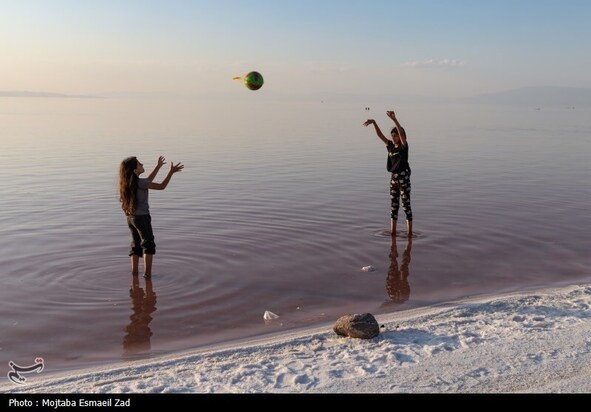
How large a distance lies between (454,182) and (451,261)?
29.5 ft

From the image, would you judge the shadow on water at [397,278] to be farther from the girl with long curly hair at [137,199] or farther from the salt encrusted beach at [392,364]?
the girl with long curly hair at [137,199]

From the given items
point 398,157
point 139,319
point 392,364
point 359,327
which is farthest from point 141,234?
point 398,157

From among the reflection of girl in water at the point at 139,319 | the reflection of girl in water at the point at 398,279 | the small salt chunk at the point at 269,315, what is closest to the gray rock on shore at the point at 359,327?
the small salt chunk at the point at 269,315

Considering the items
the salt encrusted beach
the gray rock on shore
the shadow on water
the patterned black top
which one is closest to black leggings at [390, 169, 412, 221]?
the patterned black top

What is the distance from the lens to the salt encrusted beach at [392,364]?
495cm

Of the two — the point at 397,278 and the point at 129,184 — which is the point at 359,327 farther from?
the point at 129,184

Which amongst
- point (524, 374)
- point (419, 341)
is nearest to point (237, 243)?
point (419, 341)

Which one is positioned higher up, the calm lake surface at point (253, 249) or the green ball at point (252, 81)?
the green ball at point (252, 81)

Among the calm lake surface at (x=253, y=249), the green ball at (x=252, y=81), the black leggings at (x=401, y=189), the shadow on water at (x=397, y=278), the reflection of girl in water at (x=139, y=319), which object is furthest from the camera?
the green ball at (x=252, y=81)

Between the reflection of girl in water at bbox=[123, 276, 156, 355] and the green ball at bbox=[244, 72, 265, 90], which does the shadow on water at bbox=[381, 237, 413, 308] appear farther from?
the green ball at bbox=[244, 72, 265, 90]

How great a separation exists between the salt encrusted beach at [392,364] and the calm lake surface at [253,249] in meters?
0.89

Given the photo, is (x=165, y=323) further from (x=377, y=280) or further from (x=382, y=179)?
(x=382, y=179)

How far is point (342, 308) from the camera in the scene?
25.4 ft

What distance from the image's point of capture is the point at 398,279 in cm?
897
